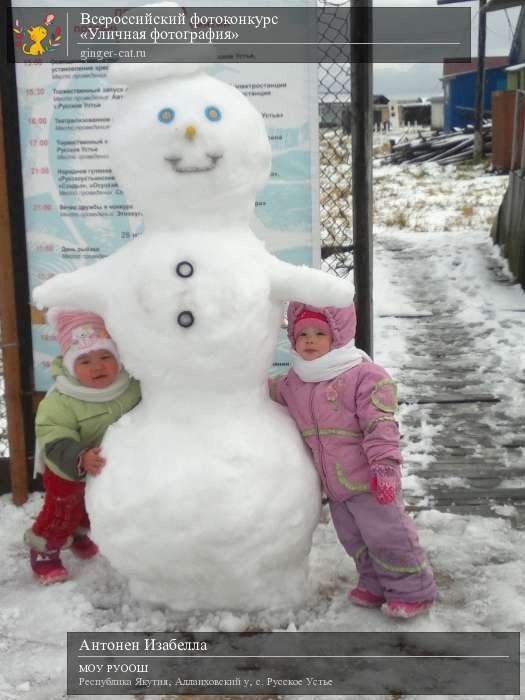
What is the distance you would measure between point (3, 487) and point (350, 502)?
2015 millimetres

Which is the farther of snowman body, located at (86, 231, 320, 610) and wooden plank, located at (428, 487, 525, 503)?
wooden plank, located at (428, 487, 525, 503)

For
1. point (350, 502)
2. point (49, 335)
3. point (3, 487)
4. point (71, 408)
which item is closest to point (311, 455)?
point (350, 502)

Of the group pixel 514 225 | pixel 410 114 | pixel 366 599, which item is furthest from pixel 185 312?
pixel 410 114

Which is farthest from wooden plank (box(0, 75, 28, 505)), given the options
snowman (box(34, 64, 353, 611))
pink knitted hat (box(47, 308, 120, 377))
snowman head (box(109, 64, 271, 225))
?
snowman head (box(109, 64, 271, 225))

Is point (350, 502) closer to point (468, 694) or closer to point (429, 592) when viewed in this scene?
point (429, 592)

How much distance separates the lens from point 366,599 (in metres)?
2.93

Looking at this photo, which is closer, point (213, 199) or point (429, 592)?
point (213, 199)

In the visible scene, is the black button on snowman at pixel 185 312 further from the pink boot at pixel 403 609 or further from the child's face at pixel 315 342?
the pink boot at pixel 403 609

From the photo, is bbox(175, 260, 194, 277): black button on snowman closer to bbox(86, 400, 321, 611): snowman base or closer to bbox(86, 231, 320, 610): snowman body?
bbox(86, 231, 320, 610): snowman body

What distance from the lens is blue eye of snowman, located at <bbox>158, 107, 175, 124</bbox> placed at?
8.39 ft

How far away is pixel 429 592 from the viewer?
2.85 metres

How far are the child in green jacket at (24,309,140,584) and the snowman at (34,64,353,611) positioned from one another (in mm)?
143

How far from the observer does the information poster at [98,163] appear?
11.5 feet

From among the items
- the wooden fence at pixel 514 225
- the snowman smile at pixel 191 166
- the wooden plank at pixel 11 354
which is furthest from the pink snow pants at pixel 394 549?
the wooden fence at pixel 514 225
